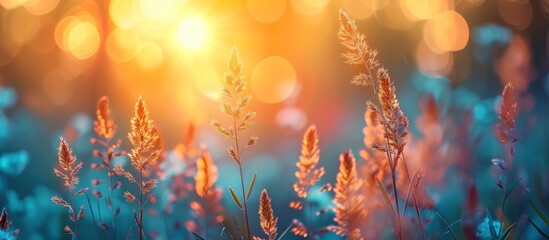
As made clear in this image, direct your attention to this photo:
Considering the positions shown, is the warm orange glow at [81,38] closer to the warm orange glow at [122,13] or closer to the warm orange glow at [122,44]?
the warm orange glow at [122,44]

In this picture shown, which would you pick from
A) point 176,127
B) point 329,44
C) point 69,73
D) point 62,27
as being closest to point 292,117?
point 176,127

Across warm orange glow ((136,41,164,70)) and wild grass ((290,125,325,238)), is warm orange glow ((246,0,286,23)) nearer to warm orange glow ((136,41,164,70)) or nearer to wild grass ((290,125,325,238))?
warm orange glow ((136,41,164,70))

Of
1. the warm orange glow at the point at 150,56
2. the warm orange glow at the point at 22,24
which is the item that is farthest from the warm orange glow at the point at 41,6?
the warm orange glow at the point at 150,56

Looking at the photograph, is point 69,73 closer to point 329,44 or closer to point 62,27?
point 62,27

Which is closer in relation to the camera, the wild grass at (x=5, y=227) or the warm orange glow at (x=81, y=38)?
the wild grass at (x=5, y=227)

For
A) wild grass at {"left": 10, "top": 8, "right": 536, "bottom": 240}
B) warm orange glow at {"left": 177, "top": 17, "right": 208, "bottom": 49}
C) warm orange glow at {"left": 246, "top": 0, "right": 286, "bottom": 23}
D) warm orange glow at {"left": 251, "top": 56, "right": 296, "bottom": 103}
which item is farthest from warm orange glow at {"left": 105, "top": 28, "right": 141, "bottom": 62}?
wild grass at {"left": 10, "top": 8, "right": 536, "bottom": 240}

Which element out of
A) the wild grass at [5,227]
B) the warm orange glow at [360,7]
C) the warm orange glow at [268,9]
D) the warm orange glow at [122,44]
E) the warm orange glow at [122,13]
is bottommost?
the wild grass at [5,227]

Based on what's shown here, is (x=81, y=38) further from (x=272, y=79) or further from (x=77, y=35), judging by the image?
(x=272, y=79)

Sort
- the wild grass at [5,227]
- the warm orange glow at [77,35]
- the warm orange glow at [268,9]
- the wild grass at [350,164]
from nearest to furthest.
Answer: the wild grass at [350,164] → the wild grass at [5,227] → the warm orange glow at [268,9] → the warm orange glow at [77,35]
